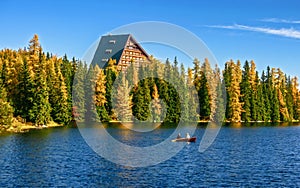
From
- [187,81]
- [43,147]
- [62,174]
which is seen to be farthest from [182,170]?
[187,81]

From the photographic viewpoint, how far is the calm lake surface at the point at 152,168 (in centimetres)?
3578

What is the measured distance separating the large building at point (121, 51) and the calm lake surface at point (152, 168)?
299 ft

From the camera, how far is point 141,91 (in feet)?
405

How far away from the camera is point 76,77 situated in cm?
11688

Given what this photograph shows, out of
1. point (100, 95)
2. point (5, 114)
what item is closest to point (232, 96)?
point (100, 95)

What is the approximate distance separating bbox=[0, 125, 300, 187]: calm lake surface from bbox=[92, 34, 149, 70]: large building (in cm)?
9098

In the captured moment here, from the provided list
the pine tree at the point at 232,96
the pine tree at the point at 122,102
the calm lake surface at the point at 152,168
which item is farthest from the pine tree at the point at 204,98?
the calm lake surface at the point at 152,168

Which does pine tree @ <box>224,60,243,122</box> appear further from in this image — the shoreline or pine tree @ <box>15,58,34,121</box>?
pine tree @ <box>15,58,34,121</box>

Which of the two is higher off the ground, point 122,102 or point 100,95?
point 100,95

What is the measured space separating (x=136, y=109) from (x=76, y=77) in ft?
67.7

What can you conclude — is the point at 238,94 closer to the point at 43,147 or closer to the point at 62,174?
the point at 43,147

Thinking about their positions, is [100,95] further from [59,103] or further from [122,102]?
[59,103]

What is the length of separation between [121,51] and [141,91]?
1310 inches

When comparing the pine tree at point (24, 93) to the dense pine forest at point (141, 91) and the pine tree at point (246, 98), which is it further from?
the pine tree at point (246, 98)
